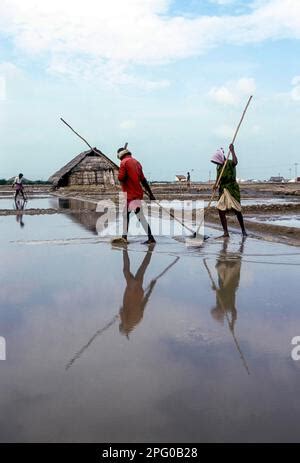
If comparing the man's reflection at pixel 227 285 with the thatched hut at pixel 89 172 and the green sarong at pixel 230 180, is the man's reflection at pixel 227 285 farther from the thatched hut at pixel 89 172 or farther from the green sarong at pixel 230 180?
the thatched hut at pixel 89 172

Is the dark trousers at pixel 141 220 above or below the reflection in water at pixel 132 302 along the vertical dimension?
above

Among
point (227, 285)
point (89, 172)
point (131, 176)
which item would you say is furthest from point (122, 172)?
point (89, 172)

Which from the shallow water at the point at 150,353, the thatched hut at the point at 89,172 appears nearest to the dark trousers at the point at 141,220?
the shallow water at the point at 150,353

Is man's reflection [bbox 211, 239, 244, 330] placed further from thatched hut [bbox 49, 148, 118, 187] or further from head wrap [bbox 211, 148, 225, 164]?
thatched hut [bbox 49, 148, 118, 187]

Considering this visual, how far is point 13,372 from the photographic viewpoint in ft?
9.09

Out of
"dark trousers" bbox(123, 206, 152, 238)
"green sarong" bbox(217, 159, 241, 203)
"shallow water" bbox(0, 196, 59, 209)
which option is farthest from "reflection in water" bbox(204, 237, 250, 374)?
"shallow water" bbox(0, 196, 59, 209)

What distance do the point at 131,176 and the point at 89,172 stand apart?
1318 inches

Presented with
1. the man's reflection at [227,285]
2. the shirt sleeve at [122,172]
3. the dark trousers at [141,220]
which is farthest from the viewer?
the shirt sleeve at [122,172]

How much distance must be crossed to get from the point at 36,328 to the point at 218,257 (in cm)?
362

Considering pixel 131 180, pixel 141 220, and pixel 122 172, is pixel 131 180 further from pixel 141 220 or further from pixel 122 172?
pixel 141 220

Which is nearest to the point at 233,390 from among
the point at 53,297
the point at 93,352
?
the point at 93,352

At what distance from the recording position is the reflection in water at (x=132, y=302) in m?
3.48

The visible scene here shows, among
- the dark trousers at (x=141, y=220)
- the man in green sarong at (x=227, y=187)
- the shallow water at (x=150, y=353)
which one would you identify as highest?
the man in green sarong at (x=227, y=187)

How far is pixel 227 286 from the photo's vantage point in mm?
4926
